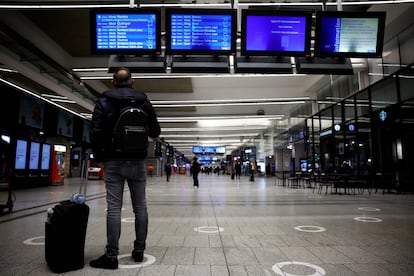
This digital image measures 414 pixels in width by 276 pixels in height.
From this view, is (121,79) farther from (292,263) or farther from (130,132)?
(292,263)

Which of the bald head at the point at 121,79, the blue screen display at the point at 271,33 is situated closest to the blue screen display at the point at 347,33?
the blue screen display at the point at 271,33

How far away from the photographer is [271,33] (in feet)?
15.6

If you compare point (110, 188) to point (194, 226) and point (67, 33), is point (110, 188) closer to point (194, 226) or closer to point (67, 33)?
point (194, 226)

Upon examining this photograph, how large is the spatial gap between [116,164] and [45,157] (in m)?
14.2

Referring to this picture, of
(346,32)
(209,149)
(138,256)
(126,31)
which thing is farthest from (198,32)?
(209,149)

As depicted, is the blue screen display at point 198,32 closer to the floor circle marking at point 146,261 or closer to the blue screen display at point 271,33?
the blue screen display at point 271,33

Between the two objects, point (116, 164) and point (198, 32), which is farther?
point (198, 32)

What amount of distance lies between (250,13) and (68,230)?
4.11 meters

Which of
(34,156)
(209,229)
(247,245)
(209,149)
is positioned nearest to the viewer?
(247,245)

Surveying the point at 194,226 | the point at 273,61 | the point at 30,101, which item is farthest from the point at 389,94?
the point at 30,101

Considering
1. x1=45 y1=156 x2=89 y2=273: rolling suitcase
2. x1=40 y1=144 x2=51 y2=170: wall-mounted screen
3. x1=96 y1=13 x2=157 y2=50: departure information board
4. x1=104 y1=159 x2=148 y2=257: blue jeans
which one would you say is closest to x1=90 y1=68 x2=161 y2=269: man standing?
x1=104 y1=159 x2=148 y2=257: blue jeans

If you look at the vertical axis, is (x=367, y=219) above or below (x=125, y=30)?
below

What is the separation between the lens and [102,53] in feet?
15.6

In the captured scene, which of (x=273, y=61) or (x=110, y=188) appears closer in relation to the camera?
(x=110, y=188)
